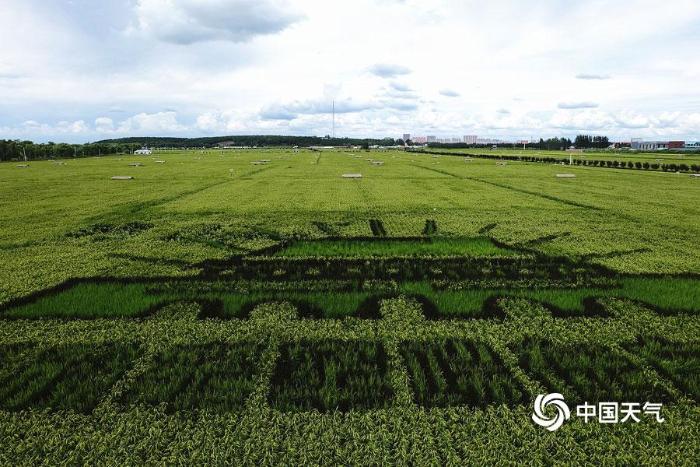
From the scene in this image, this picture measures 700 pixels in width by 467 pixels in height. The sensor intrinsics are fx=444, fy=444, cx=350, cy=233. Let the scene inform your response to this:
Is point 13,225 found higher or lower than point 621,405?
higher

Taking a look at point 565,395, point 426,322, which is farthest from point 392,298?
point 565,395

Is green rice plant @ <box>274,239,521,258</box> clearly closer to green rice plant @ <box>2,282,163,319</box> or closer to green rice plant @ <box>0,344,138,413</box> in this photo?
green rice plant @ <box>2,282,163,319</box>

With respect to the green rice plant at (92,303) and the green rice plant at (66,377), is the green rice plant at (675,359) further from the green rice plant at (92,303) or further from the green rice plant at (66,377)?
the green rice plant at (92,303)

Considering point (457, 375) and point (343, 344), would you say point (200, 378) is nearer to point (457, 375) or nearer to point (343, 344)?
point (343, 344)

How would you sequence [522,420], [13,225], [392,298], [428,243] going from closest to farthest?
[522,420] → [392,298] → [428,243] → [13,225]

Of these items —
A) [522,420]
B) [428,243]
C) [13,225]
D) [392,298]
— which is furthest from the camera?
[13,225]

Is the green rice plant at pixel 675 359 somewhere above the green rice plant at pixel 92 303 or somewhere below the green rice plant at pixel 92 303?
below

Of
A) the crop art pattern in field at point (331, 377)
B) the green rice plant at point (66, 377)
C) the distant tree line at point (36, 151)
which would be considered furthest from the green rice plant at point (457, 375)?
the distant tree line at point (36, 151)

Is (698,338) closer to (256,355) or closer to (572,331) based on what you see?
(572,331)
